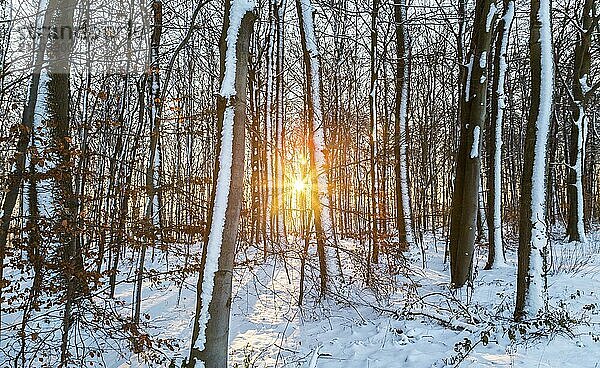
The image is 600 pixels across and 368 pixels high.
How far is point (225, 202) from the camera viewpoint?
18.2 feet

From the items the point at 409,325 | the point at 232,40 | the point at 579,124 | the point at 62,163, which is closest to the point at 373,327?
the point at 409,325

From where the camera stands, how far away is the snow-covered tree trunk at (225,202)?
5371mm

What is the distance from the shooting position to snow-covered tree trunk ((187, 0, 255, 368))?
5.37 m

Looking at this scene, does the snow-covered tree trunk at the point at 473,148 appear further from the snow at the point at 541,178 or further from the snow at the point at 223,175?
the snow at the point at 223,175

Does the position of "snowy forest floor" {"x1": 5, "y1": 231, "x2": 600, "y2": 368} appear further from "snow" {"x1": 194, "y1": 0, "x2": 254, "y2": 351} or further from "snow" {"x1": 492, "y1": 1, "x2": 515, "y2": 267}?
"snow" {"x1": 194, "y1": 0, "x2": 254, "y2": 351}

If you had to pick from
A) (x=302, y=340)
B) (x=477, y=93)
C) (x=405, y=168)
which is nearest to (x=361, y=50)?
(x=405, y=168)

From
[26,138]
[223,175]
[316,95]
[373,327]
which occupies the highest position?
[316,95]

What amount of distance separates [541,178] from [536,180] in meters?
0.07

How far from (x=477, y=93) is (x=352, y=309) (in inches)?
200

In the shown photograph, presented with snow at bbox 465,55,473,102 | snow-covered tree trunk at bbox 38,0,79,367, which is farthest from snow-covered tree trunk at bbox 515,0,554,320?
snow-covered tree trunk at bbox 38,0,79,367

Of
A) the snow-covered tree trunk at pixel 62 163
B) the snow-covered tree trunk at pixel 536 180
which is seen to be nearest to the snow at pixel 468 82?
the snow-covered tree trunk at pixel 536 180

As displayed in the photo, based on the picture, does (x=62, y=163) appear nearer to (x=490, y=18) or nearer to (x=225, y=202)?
(x=225, y=202)

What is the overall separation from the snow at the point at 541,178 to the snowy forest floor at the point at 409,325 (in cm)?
40

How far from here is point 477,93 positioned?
9227mm
